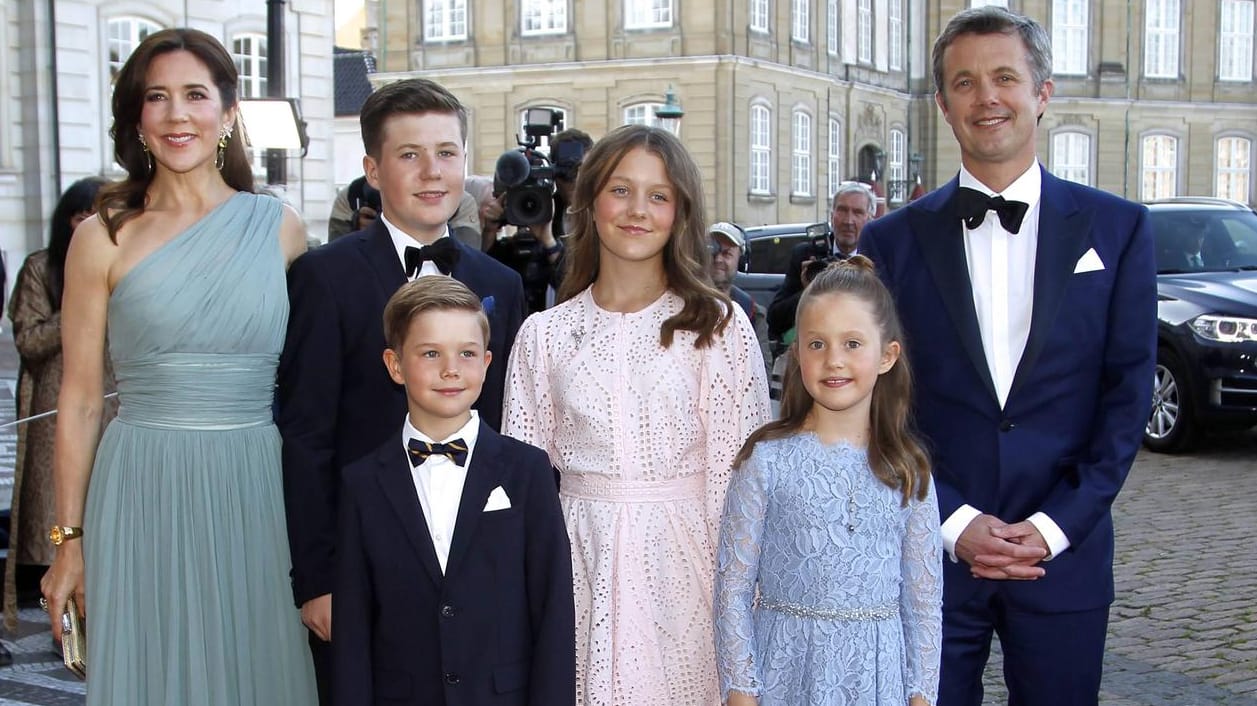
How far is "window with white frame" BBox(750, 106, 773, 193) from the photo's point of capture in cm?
3441

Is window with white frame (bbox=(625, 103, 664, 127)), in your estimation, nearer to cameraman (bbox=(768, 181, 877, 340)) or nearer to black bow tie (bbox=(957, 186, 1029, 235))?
cameraman (bbox=(768, 181, 877, 340))

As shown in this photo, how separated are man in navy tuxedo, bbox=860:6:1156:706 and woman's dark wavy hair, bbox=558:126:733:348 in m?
0.53

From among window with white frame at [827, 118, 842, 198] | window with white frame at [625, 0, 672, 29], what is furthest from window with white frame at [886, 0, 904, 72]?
window with white frame at [625, 0, 672, 29]

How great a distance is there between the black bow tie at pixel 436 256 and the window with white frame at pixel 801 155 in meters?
33.2

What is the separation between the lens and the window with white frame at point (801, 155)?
36.1 meters

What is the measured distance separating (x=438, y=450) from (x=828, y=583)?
3.16ft

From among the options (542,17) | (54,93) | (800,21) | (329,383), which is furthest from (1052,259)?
(800,21)

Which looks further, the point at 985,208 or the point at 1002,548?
the point at 985,208

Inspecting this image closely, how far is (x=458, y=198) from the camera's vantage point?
3.47 meters

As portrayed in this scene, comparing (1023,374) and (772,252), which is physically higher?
(772,252)

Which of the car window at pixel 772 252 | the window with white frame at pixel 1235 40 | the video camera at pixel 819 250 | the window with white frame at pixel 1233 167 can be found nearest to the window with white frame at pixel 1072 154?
the window with white frame at pixel 1233 167

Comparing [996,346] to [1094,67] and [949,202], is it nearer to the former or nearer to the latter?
[949,202]

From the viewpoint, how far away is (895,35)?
41.4 meters

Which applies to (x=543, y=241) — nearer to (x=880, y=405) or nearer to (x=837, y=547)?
(x=880, y=405)
